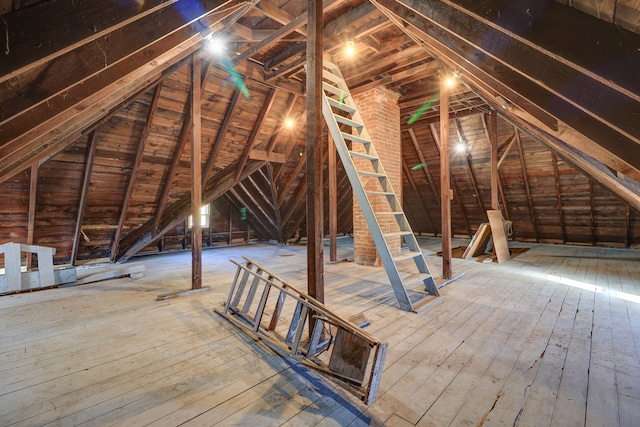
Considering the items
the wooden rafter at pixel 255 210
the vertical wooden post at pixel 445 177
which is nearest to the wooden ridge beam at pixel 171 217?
the wooden rafter at pixel 255 210

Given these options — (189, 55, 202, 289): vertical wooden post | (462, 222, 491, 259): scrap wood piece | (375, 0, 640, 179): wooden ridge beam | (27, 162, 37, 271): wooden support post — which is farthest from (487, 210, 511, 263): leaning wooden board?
(27, 162, 37, 271): wooden support post

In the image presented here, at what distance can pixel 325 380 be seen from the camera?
1823 millimetres

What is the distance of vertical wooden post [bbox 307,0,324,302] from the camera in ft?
7.43

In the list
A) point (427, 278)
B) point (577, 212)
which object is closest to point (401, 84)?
point (427, 278)

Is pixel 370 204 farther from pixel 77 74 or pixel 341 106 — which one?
pixel 77 74

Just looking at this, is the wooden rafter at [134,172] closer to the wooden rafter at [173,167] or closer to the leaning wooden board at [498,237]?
the wooden rafter at [173,167]

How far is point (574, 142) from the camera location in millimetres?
1825

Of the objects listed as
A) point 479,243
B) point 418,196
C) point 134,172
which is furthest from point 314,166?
point 418,196

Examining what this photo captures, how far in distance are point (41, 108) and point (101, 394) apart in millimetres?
1626

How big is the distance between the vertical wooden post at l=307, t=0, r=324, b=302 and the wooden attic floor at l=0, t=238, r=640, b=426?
2.21ft

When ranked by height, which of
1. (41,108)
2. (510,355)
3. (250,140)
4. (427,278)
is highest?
(250,140)

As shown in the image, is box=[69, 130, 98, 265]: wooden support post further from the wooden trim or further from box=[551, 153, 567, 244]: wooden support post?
box=[551, 153, 567, 244]: wooden support post

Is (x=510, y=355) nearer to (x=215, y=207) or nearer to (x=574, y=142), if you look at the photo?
(x=574, y=142)

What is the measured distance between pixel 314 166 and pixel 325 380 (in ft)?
4.96
